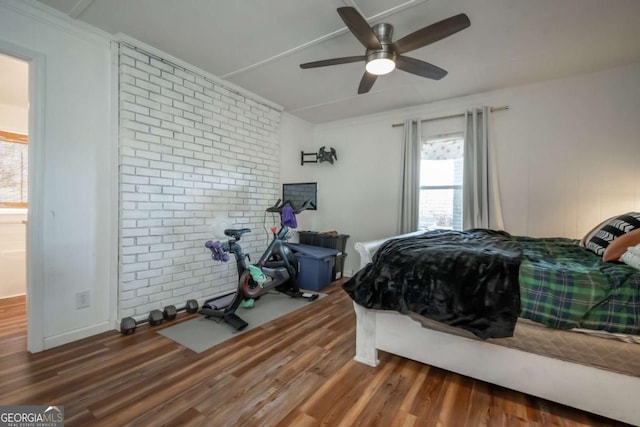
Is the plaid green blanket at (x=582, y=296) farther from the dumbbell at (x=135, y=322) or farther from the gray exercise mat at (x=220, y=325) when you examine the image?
the dumbbell at (x=135, y=322)

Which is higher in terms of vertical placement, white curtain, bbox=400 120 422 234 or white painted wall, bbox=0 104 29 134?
white painted wall, bbox=0 104 29 134

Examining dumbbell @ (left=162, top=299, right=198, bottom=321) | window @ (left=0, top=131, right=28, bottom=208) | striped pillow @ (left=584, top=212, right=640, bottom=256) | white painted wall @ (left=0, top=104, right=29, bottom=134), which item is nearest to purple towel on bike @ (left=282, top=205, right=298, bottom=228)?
dumbbell @ (left=162, top=299, right=198, bottom=321)

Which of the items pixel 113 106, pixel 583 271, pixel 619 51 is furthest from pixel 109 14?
pixel 619 51

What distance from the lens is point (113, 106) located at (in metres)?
A: 2.39

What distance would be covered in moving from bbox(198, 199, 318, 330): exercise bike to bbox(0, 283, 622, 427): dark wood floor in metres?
0.44

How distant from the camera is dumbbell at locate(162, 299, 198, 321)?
2.57 meters

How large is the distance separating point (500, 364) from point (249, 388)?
148 centimetres

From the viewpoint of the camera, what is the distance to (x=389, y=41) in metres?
1.98

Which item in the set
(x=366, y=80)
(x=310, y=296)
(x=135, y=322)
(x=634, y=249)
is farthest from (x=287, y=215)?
(x=634, y=249)

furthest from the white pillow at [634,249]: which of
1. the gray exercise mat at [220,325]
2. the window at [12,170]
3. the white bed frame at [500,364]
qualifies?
the window at [12,170]

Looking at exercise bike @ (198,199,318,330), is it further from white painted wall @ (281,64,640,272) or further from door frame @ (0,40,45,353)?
white painted wall @ (281,64,640,272)

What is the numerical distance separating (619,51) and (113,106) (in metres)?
4.56

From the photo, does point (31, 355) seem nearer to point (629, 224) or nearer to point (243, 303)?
point (243, 303)

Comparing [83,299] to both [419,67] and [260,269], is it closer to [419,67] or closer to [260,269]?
[260,269]
